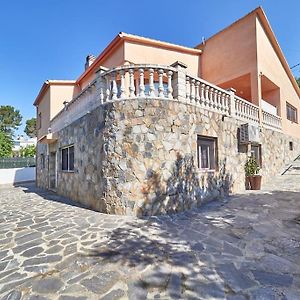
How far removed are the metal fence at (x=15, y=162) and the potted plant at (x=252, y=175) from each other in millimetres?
19240

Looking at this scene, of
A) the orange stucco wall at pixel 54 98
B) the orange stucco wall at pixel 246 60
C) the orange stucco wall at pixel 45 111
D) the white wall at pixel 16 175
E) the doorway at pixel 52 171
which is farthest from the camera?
the white wall at pixel 16 175

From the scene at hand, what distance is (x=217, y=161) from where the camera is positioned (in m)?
7.29

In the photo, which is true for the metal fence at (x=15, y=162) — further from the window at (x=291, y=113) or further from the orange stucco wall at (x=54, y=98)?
the window at (x=291, y=113)

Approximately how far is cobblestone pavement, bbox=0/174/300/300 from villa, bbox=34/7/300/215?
0.92 m

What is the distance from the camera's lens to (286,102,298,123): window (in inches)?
554

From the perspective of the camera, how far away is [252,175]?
8773 mm

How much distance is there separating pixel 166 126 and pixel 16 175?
57.0 ft

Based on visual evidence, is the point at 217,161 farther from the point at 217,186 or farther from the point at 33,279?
the point at 33,279

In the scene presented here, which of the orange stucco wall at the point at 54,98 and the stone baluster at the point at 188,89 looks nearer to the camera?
the stone baluster at the point at 188,89

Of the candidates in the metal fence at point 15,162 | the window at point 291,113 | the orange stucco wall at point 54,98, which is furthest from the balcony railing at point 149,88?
the metal fence at point 15,162

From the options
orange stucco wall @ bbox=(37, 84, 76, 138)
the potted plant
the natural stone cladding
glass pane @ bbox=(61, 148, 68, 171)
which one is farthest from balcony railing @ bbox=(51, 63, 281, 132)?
orange stucco wall @ bbox=(37, 84, 76, 138)

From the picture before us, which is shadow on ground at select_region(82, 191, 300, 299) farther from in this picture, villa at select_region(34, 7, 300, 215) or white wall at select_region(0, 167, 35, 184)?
white wall at select_region(0, 167, 35, 184)

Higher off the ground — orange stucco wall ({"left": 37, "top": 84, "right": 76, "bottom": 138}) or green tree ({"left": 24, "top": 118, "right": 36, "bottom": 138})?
green tree ({"left": 24, "top": 118, "right": 36, "bottom": 138})

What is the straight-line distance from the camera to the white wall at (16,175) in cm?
1723
